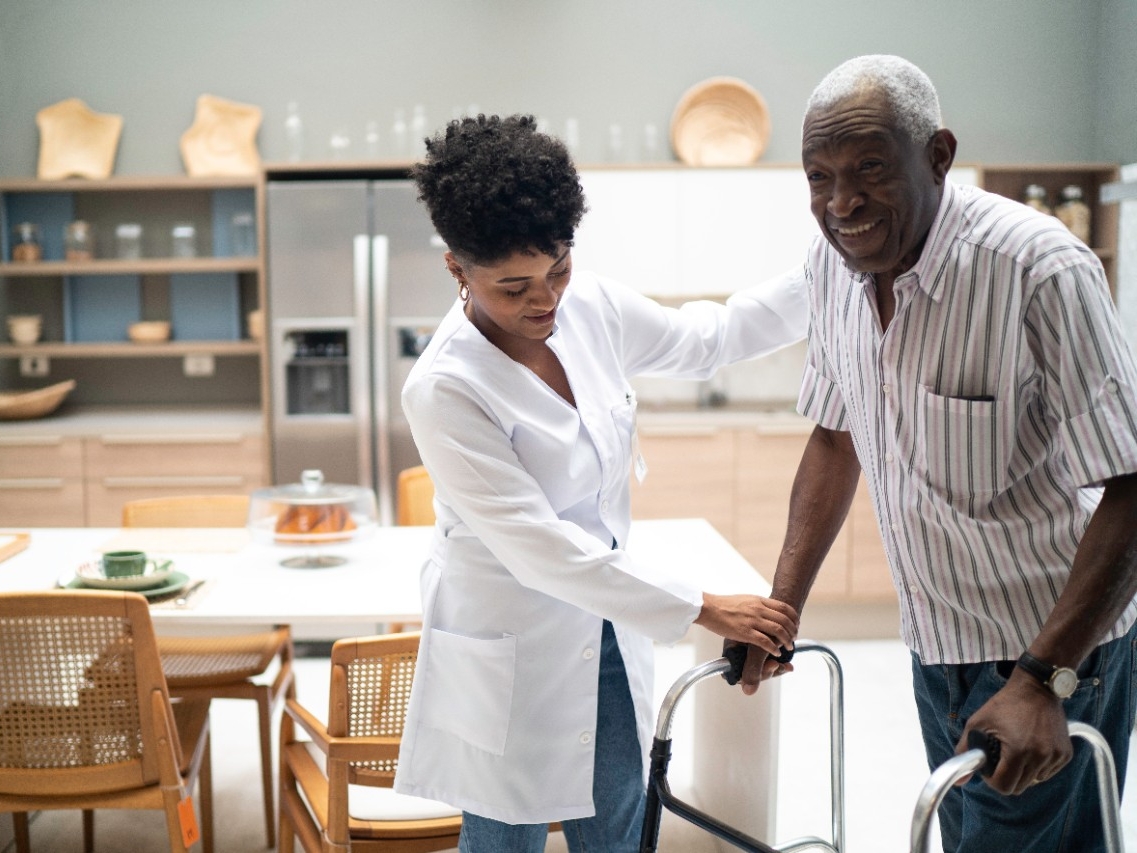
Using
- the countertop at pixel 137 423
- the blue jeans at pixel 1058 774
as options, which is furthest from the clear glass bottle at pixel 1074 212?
the blue jeans at pixel 1058 774

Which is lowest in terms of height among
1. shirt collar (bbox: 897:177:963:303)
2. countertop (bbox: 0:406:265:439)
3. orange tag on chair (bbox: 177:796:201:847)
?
orange tag on chair (bbox: 177:796:201:847)

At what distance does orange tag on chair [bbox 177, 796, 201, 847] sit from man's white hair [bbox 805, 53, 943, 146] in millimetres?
1780

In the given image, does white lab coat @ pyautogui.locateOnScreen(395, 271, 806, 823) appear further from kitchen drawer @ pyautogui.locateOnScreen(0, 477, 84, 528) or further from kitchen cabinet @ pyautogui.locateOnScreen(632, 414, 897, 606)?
kitchen drawer @ pyautogui.locateOnScreen(0, 477, 84, 528)

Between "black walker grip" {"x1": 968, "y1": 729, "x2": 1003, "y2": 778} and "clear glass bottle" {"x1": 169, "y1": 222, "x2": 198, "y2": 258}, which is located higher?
"clear glass bottle" {"x1": 169, "y1": 222, "x2": 198, "y2": 258}

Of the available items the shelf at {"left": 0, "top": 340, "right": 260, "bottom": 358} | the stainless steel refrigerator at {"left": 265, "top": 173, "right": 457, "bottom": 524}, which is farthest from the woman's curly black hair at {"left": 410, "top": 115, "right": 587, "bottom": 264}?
the shelf at {"left": 0, "top": 340, "right": 260, "bottom": 358}

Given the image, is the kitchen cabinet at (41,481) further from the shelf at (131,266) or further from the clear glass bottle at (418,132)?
the clear glass bottle at (418,132)

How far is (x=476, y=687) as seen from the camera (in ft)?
5.42

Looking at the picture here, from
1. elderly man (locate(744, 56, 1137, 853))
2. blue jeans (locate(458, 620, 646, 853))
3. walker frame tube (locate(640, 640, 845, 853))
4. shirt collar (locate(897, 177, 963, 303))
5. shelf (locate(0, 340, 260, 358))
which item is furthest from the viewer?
shelf (locate(0, 340, 260, 358))

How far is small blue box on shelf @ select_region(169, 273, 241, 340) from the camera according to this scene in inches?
201

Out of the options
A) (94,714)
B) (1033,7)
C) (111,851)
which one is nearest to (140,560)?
(94,714)

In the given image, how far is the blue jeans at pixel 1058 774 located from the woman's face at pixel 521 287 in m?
0.71

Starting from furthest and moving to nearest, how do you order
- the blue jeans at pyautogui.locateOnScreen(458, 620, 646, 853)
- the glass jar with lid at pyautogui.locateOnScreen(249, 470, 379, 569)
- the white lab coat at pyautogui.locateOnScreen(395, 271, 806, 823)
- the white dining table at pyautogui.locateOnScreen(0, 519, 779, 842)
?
1. the glass jar with lid at pyautogui.locateOnScreen(249, 470, 379, 569)
2. the white dining table at pyautogui.locateOnScreen(0, 519, 779, 842)
3. the blue jeans at pyautogui.locateOnScreen(458, 620, 646, 853)
4. the white lab coat at pyautogui.locateOnScreen(395, 271, 806, 823)

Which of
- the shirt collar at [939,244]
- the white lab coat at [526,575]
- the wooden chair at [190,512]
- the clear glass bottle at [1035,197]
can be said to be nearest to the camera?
the shirt collar at [939,244]

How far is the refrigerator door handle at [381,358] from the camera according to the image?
14.2ft
